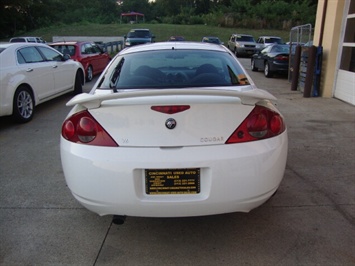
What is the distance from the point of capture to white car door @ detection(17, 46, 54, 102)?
6.66 metres

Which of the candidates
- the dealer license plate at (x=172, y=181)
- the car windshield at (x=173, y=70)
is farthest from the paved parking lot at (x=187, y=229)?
the car windshield at (x=173, y=70)

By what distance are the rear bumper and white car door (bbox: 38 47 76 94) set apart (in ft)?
19.7

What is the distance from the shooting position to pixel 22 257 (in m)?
2.63

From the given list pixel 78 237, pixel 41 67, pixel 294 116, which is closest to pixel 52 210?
pixel 78 237

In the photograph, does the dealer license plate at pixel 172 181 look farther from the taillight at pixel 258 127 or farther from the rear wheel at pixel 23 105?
the rear wheel at pixel 23 105

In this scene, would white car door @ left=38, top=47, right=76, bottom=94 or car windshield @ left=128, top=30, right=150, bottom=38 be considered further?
car windshield @ left=128, top=30, right=150, bottom=38

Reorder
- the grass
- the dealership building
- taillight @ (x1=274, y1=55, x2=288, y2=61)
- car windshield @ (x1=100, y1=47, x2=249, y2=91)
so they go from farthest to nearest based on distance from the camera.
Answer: the grass → taillight @ (x1=274, y1=55, x2=288, y2=61) → the dealership building → car windshield @ (x1=100, y1=47, x2=249, y2=91)

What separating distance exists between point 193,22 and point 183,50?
5329cm

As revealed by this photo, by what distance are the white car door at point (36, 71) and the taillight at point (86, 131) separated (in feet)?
14.9

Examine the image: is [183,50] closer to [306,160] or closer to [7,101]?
[306,160]

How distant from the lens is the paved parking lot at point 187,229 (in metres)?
2.63

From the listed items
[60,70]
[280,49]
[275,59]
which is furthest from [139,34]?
[60,70]

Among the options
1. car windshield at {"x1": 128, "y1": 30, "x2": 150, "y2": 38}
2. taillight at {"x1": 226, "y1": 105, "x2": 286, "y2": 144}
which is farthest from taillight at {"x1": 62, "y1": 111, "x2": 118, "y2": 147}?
car windshield at {"x1": 128, "y1": 30, "x2": 150, "y2": 38}

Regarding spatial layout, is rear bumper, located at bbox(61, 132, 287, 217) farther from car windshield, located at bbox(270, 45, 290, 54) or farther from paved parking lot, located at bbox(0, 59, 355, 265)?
car windshield, located at bbox(270, 45, 290, 54)
